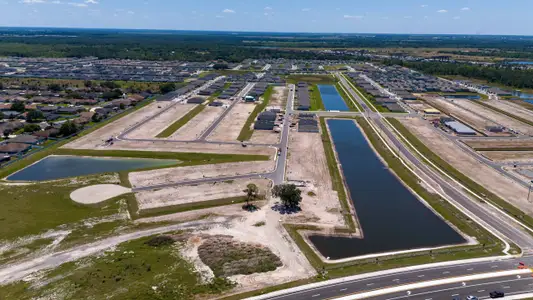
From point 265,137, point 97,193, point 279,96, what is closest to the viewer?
point 97,193

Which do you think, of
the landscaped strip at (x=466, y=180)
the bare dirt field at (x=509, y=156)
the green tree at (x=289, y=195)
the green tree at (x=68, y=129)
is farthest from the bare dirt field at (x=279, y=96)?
the green tree at (x=289, y=195)

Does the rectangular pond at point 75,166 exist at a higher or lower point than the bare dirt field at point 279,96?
lower

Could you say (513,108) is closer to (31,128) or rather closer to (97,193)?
(97,193)

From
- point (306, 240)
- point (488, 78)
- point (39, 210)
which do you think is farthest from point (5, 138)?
point (488, 78)

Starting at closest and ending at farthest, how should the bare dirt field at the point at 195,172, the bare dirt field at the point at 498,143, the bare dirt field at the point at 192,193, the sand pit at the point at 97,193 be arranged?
1. the sand pit at the point at 97,193
2. the bare dirt field at the point at 192,193
3. the bare dirt field at the point at 195,172
4. the bare dirt field at the point at 498,143

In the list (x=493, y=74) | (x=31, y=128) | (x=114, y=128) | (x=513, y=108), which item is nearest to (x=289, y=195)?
(x=114, y=128)

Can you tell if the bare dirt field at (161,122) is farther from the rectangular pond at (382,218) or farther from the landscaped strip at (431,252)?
the landscaped strip at (431,252)

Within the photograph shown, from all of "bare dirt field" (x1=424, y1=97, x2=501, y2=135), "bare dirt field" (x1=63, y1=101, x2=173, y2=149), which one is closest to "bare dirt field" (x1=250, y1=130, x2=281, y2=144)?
"bare dirt field" (x1=63, y1=101, x2=173, y2=149)
